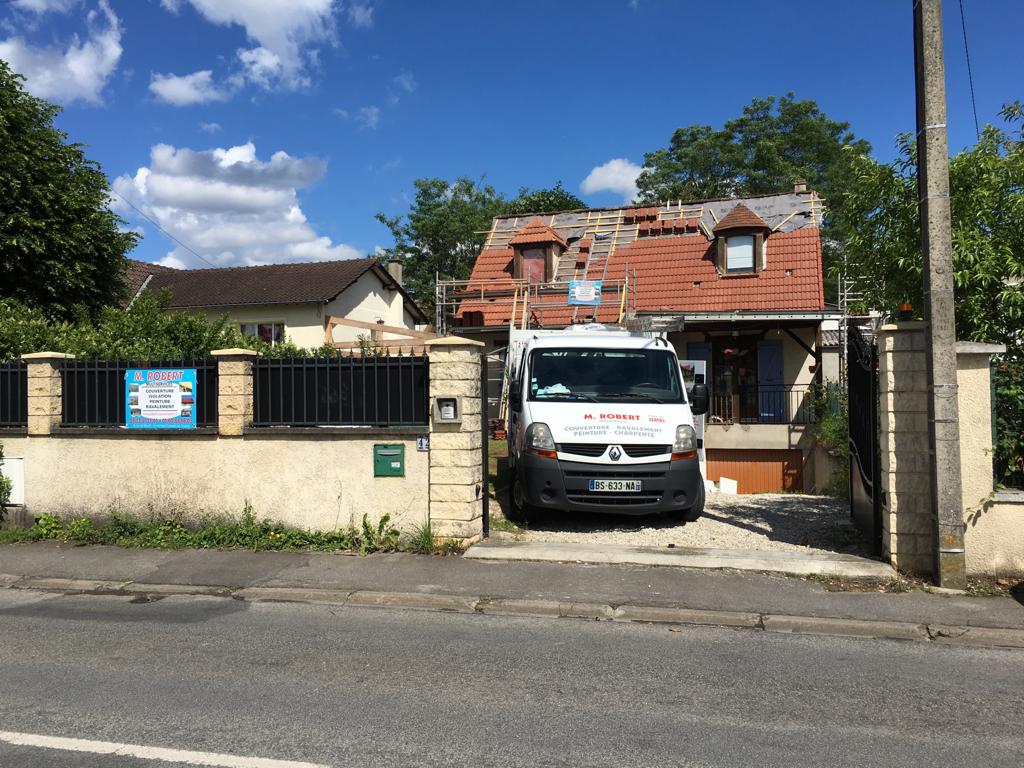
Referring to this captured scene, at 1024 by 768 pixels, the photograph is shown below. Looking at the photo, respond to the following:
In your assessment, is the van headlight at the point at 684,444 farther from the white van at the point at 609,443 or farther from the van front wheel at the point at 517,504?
the van front wheel at the point at 517,504

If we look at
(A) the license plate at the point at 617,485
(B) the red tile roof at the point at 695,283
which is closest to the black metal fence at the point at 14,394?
(A) the license plate at the point at 617,485

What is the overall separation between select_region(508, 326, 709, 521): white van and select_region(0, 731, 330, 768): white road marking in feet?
16.7

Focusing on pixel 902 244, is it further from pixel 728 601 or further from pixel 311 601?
pixel 311 601

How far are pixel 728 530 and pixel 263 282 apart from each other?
82.9ft

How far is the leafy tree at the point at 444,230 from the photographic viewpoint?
41.6m

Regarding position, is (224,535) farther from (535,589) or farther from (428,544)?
(535,589)

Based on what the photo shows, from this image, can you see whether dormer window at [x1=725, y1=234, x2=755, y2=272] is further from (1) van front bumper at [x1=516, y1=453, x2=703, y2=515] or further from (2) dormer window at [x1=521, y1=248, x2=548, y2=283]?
(1) van front bumper at [x1=516, y1=453, x2=703, y2=515]

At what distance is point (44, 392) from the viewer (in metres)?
9.21

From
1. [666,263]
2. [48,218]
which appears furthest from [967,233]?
[48,218]

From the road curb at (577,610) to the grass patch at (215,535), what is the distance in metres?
1.26

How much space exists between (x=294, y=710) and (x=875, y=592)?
196 inches

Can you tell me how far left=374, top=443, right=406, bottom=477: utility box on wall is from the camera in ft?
26.7

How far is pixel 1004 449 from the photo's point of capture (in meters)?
6.67

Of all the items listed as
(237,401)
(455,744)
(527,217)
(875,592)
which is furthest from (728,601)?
(527,217)
